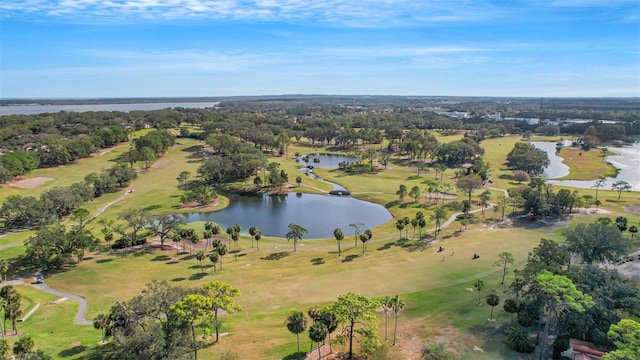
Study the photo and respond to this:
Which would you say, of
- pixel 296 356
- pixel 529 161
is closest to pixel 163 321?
pixel 296 356

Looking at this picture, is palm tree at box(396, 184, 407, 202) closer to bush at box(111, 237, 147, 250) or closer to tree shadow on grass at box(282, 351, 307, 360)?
bush at box(111, 237, 147, 250)

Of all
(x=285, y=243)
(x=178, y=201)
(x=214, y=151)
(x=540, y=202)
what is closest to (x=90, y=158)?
(x=214, y=151)

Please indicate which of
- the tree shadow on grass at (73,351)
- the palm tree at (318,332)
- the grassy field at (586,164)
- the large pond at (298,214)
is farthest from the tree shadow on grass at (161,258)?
the grassy field at (586,164)

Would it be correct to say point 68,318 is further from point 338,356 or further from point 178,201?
point 178,201

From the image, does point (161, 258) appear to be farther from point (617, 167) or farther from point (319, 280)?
point (617, 167)

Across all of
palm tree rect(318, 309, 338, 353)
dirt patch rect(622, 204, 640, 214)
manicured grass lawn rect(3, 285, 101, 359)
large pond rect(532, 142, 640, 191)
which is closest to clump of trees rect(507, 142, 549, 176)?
large pond rect(532, 142, 640, 191)

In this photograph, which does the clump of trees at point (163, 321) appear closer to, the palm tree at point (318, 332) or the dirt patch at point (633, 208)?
the palm tree at point (318, 332)
